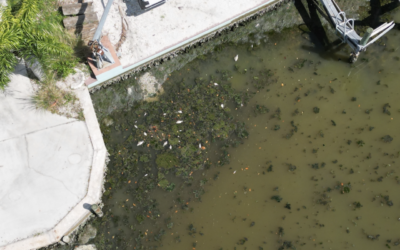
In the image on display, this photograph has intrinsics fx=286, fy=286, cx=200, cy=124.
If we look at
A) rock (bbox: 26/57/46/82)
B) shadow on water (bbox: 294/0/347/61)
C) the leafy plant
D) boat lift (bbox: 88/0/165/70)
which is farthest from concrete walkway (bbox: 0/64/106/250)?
shadow on water (bbox: 294/0/347/61)

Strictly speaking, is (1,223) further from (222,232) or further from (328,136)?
(328,136)

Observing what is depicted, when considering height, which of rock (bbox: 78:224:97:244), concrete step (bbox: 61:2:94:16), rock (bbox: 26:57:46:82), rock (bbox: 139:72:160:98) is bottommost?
rock (bbox: 78:224:97:244)

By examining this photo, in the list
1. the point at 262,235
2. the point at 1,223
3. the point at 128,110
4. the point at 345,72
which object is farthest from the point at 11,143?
the point at 345,72

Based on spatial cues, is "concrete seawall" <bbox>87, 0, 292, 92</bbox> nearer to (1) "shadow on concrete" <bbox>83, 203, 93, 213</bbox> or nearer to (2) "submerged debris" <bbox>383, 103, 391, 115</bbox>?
(1) "shadow on concrete" <bbox>83, 203, 93, 213</bbox>

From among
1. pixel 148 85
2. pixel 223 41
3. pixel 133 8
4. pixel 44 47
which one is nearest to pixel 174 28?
pixel 133 8

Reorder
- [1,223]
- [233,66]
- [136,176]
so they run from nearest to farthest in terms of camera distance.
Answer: [1,223], [136,176], [233,66]

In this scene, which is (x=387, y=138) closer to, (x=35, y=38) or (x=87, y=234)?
(x=87, y=234)
